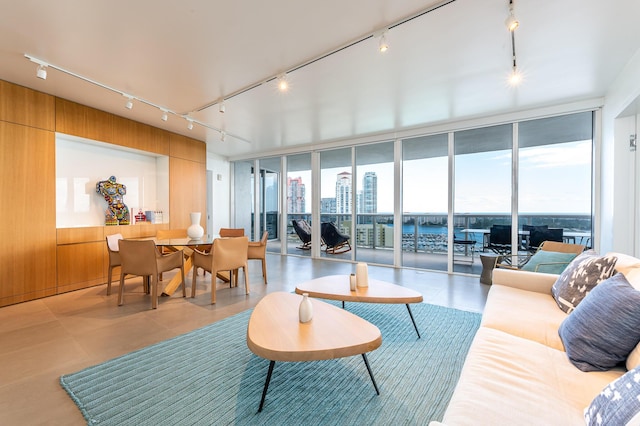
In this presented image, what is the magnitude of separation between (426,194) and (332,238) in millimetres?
2317

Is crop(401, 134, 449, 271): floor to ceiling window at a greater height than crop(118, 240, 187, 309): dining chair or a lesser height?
greater

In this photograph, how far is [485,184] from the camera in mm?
4777

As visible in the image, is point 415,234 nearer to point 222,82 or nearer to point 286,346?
point 222,82

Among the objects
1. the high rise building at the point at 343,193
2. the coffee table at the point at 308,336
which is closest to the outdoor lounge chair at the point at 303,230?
the high rise building at the point at 343,193

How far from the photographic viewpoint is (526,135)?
14.8 feet

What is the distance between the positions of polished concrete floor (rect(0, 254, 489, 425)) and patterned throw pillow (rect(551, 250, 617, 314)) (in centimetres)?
115

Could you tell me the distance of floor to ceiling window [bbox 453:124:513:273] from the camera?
463cm

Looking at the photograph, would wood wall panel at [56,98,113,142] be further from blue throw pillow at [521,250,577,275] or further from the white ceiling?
blue throw pillow at [521,250,577,275]

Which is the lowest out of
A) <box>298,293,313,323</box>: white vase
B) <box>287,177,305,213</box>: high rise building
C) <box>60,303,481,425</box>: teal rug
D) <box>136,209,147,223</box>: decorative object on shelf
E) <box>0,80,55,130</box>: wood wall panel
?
<box>60,303,481,425</box>: teal rug

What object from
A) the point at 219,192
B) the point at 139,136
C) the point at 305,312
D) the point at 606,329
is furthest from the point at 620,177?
the point at 219,192

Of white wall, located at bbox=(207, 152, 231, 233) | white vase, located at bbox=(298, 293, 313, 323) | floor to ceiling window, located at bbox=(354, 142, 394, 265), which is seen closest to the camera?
white vase, located at bbox=(298, 293, 313, 323)

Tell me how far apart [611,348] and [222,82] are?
4032 millimetres

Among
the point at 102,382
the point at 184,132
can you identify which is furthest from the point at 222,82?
the point at 102,382

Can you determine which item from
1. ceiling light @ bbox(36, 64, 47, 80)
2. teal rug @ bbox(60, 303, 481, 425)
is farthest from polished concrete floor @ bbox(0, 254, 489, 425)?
ceiling light @ bbox(36, 64, 47, 80)
